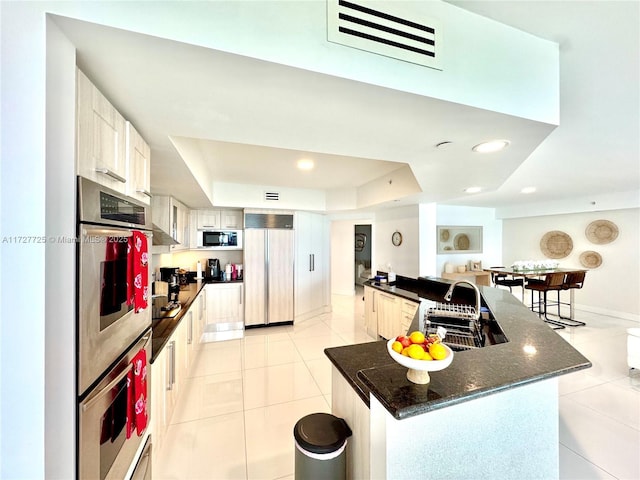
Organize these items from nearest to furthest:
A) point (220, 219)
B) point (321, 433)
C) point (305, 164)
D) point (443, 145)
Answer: point (321, 433) < point (443, 145) < point (305, 164) < point (220, 219)

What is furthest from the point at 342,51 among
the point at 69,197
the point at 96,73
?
the point at 69,197

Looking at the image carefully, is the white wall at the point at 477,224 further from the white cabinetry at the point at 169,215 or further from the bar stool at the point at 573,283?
the white cabinetry at the point at 169,215

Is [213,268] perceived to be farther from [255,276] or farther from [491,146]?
[491,146]

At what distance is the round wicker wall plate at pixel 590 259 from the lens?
5.50 metres

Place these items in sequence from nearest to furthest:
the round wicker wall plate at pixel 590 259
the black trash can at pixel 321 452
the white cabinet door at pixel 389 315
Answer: the black trash can at pixel 321 452 < the white cabinet door at pixel 389 315 < the round wicker wall plate at pixel 590 259

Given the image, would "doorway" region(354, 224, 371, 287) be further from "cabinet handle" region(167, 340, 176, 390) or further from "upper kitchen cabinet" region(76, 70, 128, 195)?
"upper kitchen cabinet" region(76, 70, 128, 195)

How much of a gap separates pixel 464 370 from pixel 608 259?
678 centimetres

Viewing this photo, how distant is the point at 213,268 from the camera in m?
4.67

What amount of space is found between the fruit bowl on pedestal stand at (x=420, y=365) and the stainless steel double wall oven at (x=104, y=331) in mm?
1179

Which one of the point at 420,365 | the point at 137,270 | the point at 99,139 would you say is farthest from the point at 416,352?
the point at 99,139

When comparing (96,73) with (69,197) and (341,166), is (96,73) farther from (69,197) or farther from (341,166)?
(341,166)

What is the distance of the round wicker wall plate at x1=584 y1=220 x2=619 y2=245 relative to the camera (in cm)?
528

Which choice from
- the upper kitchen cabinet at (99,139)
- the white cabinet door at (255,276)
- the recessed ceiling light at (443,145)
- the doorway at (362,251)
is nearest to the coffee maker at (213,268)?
the white cabinet door at (255,276)

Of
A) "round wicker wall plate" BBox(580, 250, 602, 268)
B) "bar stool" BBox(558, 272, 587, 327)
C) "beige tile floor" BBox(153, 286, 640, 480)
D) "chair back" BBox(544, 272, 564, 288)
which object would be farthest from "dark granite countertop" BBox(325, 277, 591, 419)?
"round wicker wall plate" BBox(580, 250, 602, 268)
